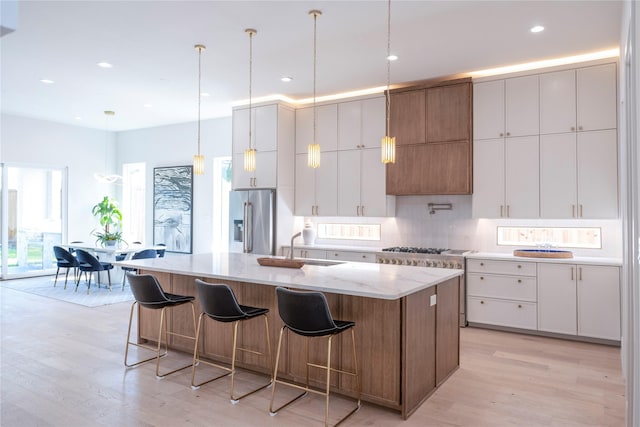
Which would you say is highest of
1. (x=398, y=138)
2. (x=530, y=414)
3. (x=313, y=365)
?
(x=398, y=138)

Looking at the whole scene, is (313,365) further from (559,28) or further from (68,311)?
(68,311)

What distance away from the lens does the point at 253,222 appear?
21.5 feet

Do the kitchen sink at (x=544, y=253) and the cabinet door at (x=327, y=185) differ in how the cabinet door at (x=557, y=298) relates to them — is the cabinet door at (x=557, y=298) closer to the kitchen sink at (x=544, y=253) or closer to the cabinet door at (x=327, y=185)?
the kitchen sink at (x=544, y=253)

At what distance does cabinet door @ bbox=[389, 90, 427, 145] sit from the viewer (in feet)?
18.5

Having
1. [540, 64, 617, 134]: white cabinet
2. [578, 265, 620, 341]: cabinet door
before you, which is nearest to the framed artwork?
[540, 64, 617, 134]: white cabinet

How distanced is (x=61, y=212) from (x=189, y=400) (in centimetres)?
745

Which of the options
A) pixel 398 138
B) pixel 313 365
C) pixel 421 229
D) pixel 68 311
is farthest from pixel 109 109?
pixel 313 365

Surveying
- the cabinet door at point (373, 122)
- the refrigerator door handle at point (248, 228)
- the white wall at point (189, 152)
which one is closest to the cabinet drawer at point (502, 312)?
the cabinet door at point (373, 122)

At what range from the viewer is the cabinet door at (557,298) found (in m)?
4.64

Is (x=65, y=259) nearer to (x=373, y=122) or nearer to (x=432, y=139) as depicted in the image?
(x=373, y=122)

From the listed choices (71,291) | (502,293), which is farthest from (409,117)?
(71,291)

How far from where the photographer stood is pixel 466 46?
4.45 m

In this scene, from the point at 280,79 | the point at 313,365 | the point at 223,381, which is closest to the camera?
the point at 313,365

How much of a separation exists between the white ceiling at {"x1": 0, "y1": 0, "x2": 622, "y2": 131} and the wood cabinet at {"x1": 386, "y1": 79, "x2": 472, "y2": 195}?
0.27 m
